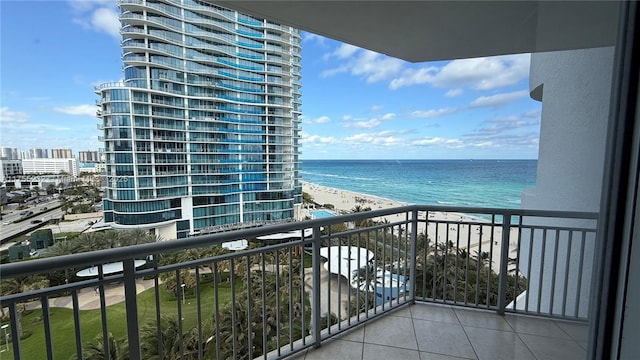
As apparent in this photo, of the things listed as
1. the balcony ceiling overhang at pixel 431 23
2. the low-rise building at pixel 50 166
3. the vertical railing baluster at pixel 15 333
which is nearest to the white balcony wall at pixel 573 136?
the balcony ceiling overhang at pixel 431 23

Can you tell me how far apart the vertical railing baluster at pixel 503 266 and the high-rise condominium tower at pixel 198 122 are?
12.0 feet

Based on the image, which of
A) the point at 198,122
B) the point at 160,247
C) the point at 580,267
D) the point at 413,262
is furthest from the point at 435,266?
the point at 198,122

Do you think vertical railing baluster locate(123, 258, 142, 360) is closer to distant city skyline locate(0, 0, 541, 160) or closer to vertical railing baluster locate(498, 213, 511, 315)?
distant city skyline locate(0, 0, 541, 160)

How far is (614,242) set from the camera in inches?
17.1

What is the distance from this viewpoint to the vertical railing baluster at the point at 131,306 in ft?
4.39

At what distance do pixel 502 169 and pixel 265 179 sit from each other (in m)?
6.97

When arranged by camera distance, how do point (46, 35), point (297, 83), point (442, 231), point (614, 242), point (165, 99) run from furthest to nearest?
point (297, 83) → point (165, 99) → point (442, 231) → point (46, 35) → point (614, 242)

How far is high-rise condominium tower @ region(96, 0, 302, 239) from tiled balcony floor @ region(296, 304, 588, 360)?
9.88 ft

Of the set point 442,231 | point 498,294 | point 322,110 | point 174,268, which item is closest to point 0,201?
point 174,268

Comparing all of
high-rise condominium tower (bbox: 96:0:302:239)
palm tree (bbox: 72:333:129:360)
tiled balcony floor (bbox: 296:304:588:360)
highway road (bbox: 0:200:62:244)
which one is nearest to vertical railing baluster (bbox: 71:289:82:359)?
palm tree (bbox: 72:333:129:360)

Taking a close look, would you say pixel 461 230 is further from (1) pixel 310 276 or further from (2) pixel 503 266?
(1) pixel 310 276

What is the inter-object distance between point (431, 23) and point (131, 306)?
248 cm

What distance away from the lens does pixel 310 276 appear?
2.14m

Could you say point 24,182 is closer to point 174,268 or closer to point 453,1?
point 174,268
